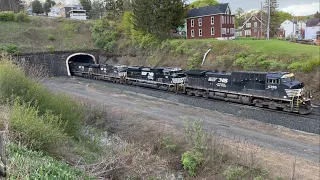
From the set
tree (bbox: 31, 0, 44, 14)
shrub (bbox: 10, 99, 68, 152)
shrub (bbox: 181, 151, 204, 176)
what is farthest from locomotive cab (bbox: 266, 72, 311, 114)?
tree (bbox: 31, 0, 44, 14)

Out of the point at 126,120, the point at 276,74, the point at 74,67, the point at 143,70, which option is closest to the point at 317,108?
the point at 276,74

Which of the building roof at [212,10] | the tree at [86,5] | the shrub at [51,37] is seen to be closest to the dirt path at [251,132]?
the building roof at [212,10]

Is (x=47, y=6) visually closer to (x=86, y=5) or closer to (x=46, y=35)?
(x=86, y=5)

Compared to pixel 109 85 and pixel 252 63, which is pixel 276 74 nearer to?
pixel 252 63

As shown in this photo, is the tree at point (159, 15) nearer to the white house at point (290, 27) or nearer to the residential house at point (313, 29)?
the residential house at point (313, 29)

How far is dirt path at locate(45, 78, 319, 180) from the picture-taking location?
1346 centimetres

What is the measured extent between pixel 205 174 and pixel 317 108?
45.7ft

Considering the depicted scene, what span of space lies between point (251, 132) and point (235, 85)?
6.79 meters

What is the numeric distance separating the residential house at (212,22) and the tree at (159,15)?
3660mm

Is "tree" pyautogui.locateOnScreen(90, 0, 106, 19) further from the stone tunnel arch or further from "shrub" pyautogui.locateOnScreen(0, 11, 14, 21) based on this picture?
the stone tunnel arch

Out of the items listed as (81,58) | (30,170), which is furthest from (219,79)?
(81,58)

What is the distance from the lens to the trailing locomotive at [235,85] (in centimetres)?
2008

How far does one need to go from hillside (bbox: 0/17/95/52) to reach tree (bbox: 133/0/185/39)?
562 inches

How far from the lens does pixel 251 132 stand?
1762 cm
